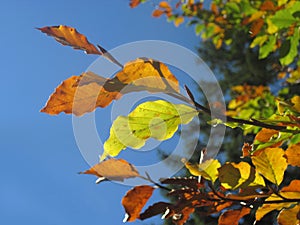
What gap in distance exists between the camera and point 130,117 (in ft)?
1.61

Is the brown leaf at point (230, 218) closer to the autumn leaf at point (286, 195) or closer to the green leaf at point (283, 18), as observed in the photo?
the autumn leaf at point (286, 195)

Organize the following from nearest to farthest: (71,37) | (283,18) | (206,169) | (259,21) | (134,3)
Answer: (71,37)
(206,169)
(283,18)
(259,21)
(134,3)

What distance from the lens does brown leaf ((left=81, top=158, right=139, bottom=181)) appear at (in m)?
0.45

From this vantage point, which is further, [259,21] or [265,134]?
[259,21]

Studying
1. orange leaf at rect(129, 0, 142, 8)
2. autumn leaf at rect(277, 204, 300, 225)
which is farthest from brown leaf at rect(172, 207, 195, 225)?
orange leaf at rect(129, 0, 142, 8)

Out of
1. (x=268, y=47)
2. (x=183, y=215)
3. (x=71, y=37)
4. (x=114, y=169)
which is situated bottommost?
(x=268, y=47)

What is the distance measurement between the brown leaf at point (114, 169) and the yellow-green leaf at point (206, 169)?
80 mm

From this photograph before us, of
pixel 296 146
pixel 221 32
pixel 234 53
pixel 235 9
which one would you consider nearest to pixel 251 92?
pixel 221 32

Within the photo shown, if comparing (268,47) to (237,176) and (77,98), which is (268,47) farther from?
(77,98)

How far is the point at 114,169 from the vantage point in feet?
1.48

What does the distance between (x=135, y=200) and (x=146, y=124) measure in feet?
0.30

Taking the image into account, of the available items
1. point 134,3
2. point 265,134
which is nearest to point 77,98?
point 265,134

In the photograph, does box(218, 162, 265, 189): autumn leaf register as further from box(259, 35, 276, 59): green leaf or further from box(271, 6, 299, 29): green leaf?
box(259, 35, 276, 59): green leaf

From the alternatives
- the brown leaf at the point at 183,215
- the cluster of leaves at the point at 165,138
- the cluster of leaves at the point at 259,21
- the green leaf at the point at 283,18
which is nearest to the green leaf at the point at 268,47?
the cluster of leaves at the point at 259,21
